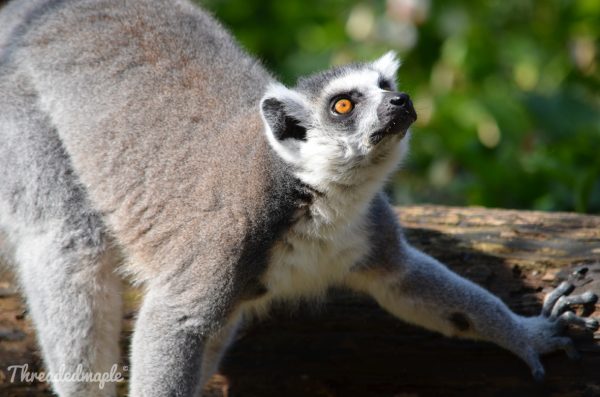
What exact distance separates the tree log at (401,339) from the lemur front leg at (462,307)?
0.32 ft

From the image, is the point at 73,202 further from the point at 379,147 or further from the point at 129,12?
the point at 379,147

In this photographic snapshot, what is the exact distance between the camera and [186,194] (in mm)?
4676

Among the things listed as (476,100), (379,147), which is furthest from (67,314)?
(476,100)

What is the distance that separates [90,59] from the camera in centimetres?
523

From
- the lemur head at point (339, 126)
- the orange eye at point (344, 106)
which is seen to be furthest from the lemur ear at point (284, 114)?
the orange eye at point (344, 106)

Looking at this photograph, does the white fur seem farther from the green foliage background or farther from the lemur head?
the green foliage background

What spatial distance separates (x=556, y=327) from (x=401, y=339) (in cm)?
92

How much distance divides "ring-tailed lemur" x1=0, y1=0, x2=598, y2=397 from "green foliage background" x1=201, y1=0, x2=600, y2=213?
282 centimetres

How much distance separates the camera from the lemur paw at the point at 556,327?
476 cm

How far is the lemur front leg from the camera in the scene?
4793 mm

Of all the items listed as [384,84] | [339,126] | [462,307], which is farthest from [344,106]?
[462,307]

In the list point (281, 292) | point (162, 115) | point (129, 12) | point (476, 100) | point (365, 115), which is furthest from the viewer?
point (476, 100)

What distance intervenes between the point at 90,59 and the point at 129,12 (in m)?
0.44

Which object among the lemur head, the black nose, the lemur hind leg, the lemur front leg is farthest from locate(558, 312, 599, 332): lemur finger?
the lemur hind leg
